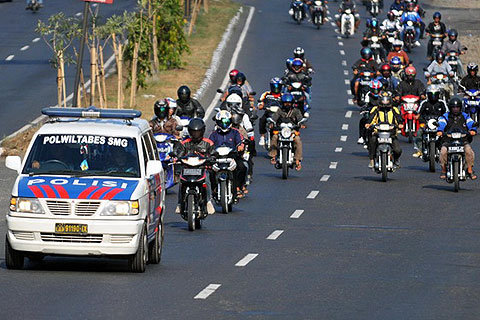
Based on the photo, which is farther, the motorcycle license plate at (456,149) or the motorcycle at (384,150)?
the motorcycle at (384,150)

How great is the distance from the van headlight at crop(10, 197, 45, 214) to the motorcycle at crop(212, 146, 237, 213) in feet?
26.2

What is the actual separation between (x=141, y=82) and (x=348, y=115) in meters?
6.45

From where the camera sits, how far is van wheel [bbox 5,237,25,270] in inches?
669

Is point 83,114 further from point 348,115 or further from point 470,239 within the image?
point 348,115

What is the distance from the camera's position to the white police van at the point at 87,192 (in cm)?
1666

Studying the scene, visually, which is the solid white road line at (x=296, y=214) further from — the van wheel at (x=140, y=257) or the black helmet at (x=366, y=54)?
the black helmet at (x=366, y=54)

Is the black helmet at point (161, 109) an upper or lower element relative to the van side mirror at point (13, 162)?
lower

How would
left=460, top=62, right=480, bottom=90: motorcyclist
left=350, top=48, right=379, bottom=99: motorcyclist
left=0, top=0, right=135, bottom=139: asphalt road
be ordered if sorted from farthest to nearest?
left=350, top=48, right=379, bottom=99: motorcyclist
left=0, top=0, right=135, bottom=139: asphalt road
left=460, top=62, right=480, bottom=90: motorcyclist

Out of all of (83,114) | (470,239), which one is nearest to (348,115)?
(470,239)

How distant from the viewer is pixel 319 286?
16.7 metres

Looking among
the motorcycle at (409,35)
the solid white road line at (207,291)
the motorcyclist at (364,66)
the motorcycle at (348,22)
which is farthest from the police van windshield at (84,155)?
the motorcycle at (348,22)

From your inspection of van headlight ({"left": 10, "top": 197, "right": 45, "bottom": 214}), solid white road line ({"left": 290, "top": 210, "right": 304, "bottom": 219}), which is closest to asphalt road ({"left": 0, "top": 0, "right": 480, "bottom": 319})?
solid white road line ({"left": 290, "top": 210, "right": 304, "bottom": 219})

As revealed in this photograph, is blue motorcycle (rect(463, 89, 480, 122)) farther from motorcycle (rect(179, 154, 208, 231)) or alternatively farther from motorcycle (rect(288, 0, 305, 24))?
motorcycle (rect(288, 0, 305, 24))

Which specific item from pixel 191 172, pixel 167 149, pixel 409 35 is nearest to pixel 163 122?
pixel 167 149
